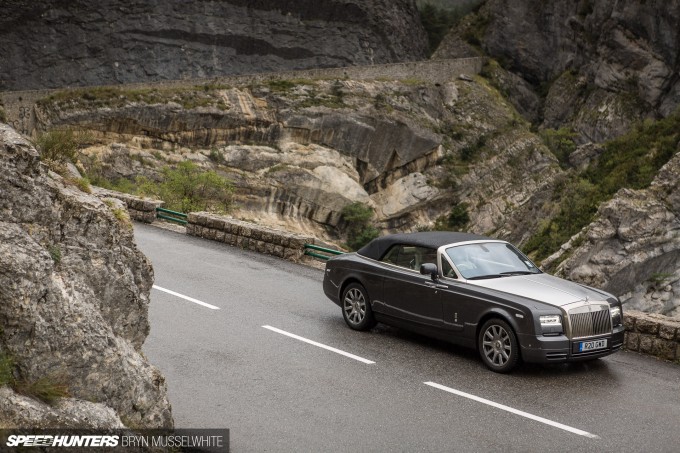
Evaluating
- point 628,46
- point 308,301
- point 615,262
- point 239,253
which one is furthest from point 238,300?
point 628,46

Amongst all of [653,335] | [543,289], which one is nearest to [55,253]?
[543,289]

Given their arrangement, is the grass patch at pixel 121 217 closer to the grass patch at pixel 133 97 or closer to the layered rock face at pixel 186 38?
the grass patch at pixel 133 97

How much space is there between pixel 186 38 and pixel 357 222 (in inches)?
1013

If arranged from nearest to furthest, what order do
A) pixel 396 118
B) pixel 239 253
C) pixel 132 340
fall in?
pixel 132 340 < pixel 239 253 < pixel 396 118

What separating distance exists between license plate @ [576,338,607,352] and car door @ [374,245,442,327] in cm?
180

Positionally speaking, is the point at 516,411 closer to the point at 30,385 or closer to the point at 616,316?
the point at 616,316

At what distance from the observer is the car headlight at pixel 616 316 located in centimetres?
993

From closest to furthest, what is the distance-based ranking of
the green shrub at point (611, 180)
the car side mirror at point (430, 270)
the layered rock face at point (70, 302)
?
the layered rock face at point (70, 302), the car side mirror at point (430, 270), the green shrub at point (611, 180)

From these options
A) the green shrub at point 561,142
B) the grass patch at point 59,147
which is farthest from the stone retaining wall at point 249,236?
the green shrub at point 561,142

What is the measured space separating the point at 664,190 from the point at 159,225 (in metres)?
16.2

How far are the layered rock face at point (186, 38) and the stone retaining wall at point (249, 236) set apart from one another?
49506mm

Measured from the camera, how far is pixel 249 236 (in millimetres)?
18406

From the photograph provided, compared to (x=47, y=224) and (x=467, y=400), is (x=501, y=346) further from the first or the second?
(x=47, y=224)

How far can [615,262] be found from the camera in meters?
25.0
